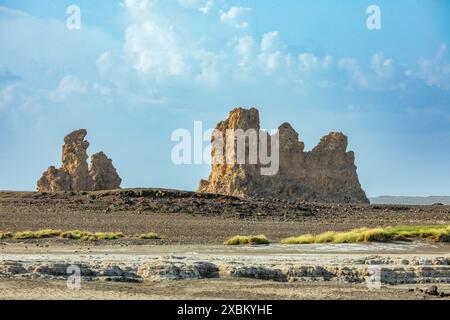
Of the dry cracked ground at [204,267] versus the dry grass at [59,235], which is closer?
the dry cracked ground at [204,267]

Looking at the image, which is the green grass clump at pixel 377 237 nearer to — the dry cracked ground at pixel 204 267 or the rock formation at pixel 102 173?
the dry cracked ground at pixel 204 267

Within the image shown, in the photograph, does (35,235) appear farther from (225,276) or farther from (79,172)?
(79,172)

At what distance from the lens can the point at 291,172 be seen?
77750mm

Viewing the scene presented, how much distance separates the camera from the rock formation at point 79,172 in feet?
222

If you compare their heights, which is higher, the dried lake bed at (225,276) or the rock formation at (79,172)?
the rock formation at (79,172)

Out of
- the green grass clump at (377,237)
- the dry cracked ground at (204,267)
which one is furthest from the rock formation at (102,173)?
the green grass clump at (377,237)

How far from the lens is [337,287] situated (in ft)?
50.0

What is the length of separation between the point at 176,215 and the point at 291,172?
33413mm

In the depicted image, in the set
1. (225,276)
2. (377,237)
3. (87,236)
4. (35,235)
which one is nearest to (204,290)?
(225,276)

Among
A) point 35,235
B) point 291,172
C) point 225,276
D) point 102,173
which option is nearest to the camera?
point 225,276

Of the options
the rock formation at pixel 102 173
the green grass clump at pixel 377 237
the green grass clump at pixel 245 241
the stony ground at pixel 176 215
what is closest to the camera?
the green grass clump at pixel 245 241

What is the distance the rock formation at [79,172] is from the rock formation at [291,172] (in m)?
11.2
